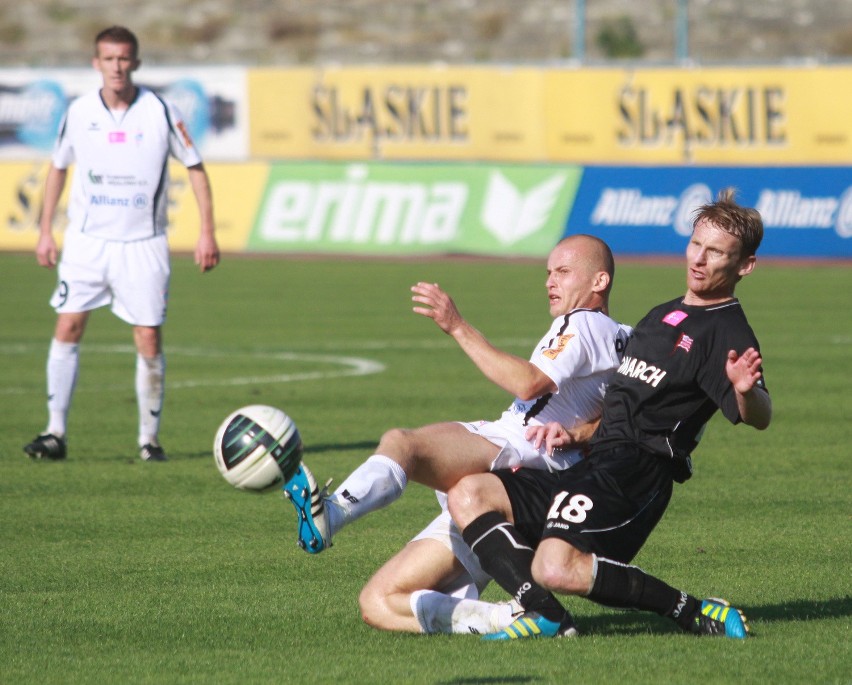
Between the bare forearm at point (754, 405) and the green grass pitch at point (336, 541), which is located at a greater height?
the bare forearm at point (754, 405)

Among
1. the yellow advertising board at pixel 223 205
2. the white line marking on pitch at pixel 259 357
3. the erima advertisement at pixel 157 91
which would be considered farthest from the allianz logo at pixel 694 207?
the white line marking on pitch at pixel 259 357

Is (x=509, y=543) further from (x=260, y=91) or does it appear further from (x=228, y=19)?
(x=228, y=19)

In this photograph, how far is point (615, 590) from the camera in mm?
5801

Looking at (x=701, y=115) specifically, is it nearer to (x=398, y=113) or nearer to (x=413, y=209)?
(x=413, y=209)

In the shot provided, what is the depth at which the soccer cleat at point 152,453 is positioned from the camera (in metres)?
10.5

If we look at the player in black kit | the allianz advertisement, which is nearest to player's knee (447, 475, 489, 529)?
the player in black kit

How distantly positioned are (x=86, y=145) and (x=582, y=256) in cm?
554

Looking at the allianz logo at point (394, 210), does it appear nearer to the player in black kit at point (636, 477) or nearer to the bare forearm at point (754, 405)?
the player in black kit at point (636, 477)

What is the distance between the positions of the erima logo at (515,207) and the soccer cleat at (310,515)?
2248 centimetres

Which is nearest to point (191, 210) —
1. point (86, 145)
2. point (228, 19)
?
Answer: point (86, 145)

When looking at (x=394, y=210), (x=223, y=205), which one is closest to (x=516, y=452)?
(x=394, y=210)

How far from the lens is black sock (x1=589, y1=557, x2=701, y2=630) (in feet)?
19.0

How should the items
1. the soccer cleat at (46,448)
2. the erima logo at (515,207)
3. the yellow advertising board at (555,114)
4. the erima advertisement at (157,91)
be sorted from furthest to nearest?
the erima advertisement at (157,91), the yellow advertising board at (555,114), the erima logo at (515,207), the soccer cleat at (46,448)

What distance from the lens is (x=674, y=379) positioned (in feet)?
19.7
